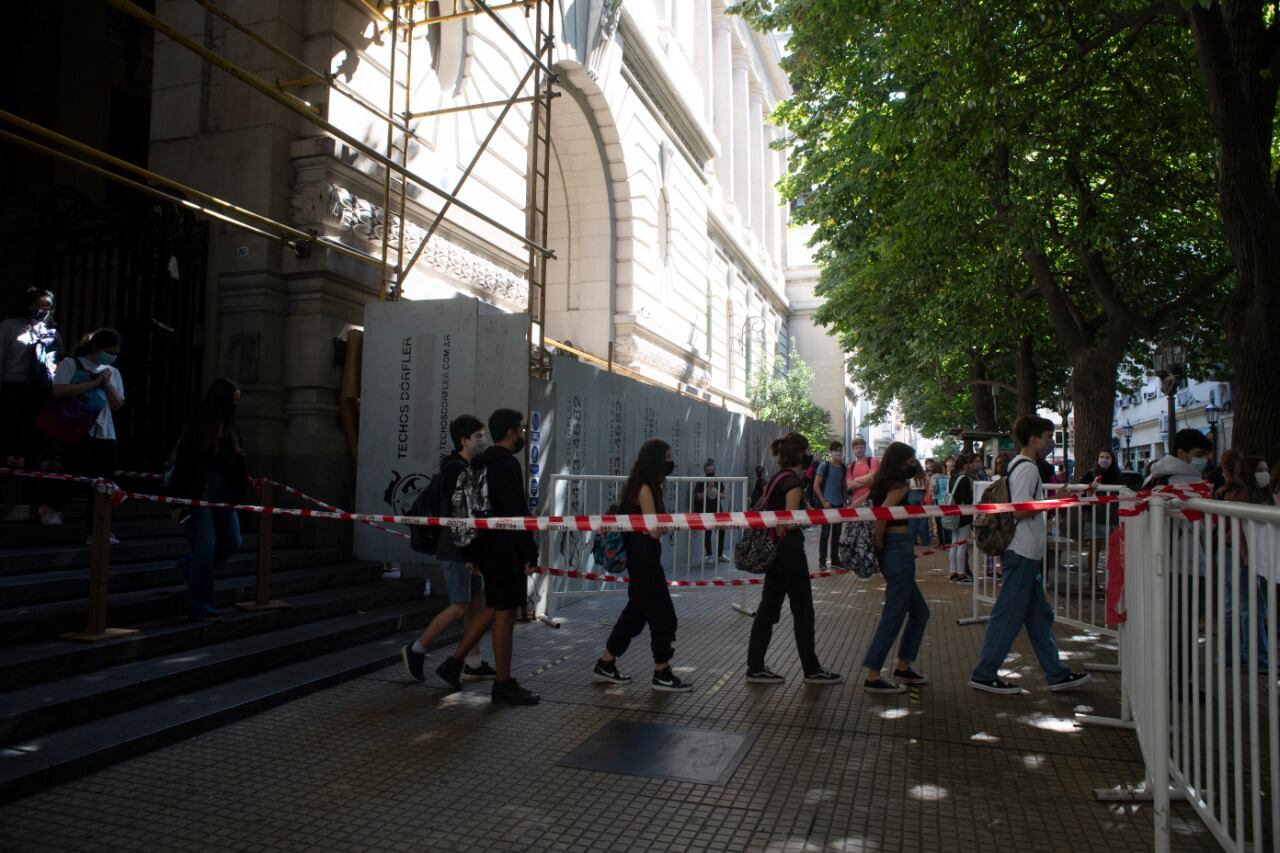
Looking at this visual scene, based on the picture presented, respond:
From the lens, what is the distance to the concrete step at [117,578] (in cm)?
577

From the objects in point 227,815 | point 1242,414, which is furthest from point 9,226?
point 1242,414

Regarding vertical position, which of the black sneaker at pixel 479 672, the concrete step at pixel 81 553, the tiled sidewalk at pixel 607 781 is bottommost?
the tiled sidewalk at pixel 607 781

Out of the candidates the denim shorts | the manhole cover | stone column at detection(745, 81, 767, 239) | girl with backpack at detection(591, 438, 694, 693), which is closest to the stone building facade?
the denim shorts

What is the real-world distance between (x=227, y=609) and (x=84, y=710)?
2006 millimetres

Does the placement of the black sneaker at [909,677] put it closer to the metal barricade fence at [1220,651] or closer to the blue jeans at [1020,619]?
the blue jeans at [1020,619]

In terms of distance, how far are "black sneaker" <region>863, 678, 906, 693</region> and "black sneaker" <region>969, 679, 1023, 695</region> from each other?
52 centimetres

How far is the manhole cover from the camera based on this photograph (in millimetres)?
4562

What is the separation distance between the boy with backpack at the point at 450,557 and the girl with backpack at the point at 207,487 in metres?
1.40

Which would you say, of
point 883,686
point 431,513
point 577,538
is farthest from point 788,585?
point 577,538

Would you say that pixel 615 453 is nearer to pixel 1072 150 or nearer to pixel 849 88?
pixel 849 88

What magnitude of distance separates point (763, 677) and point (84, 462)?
5.39m

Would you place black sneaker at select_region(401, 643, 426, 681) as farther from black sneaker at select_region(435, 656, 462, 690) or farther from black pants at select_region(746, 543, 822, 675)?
black pants at select_region(746, 543, 822, 675)

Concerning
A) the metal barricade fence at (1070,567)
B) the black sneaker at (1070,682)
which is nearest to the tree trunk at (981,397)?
Answer: the metal barricade fence at (1070,567)

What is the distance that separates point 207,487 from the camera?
6.39 meters
